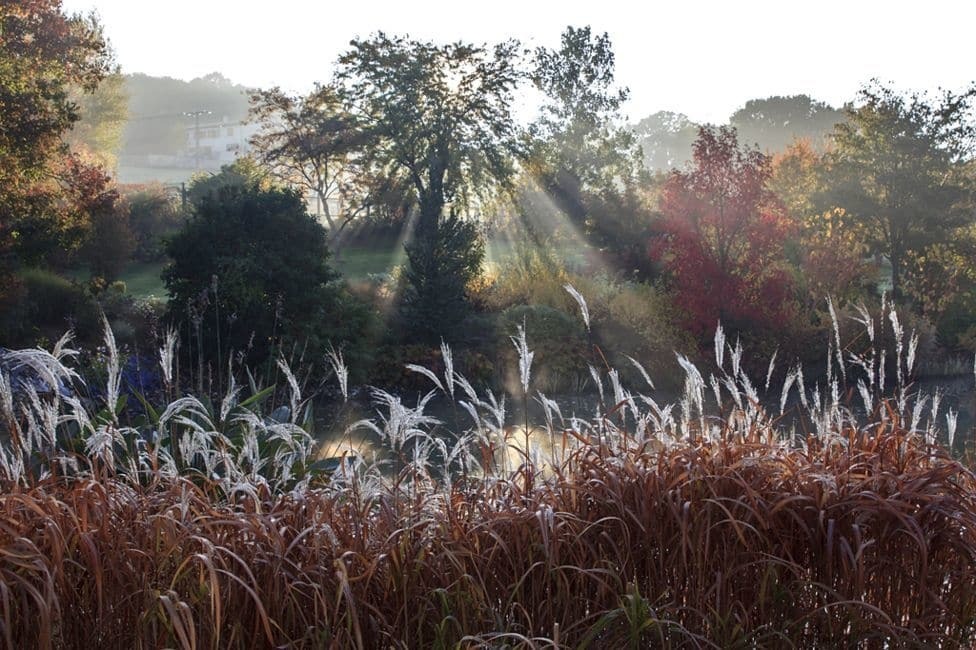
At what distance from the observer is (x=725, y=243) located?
16344 mm

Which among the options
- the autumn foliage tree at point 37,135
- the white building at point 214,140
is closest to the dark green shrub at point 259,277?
the autumn foliage tree at point 37,135

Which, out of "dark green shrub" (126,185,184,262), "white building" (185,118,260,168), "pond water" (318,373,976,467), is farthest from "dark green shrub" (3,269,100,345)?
"white building" (185,118,260,168)

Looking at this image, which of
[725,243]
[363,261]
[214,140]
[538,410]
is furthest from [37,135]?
[214,140]

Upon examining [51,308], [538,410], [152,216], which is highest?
[152,216]

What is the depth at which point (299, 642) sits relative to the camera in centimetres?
271

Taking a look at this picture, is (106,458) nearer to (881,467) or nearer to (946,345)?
(881,467)

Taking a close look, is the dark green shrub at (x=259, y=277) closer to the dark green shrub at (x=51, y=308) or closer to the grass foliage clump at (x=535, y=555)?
the dark green shrub at (x=51, y=308)

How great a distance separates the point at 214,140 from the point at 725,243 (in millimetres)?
99559

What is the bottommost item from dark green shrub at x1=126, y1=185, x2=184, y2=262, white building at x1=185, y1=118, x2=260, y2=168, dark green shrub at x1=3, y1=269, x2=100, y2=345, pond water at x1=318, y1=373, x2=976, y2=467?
Result: pond water at x1=318, y1=373, x2=976, y2=467

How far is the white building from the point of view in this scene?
93.4 m

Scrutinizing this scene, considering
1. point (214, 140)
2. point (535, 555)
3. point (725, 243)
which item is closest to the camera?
point (535, 555)

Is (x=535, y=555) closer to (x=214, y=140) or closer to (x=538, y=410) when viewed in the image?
(x=538, y=410)

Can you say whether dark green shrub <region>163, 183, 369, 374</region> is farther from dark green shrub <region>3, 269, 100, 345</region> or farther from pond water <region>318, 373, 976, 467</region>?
dark green shrub <region>3, 269, 100, 345</region>

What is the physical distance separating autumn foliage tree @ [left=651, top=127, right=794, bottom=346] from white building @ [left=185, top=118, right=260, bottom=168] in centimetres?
8044
